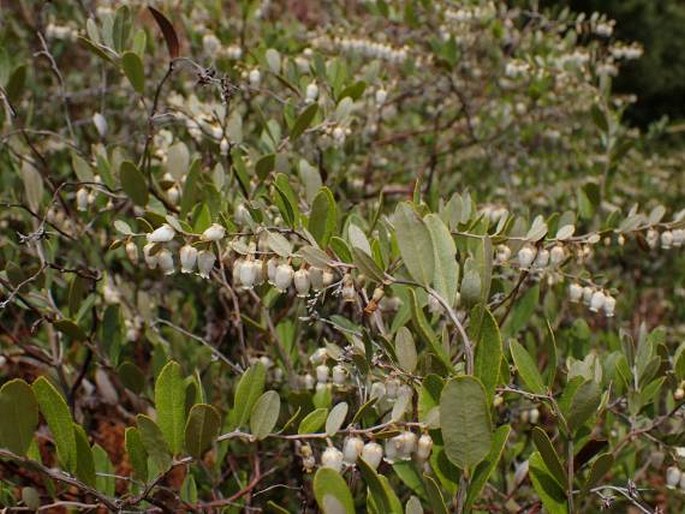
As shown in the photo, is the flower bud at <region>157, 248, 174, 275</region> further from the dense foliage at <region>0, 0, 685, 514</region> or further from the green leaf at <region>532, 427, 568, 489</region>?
the green leaf at <region>532, 427, 568, 489</region>

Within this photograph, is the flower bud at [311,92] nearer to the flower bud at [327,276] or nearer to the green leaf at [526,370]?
the flower bud at [327,276]

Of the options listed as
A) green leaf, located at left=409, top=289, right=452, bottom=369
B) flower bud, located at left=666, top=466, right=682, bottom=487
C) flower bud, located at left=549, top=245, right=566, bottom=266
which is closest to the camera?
green leaf, located at left=409, top=289, right=452, bottom=369

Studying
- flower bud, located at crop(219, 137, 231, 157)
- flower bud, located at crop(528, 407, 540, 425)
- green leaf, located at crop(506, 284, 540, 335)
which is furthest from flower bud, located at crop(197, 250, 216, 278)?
flower bud, located at crop(528, 407, 540, 425)

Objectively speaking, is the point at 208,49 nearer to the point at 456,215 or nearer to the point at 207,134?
the point at 207,134

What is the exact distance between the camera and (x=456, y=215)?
156 centimetres

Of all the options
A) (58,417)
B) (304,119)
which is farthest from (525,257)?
(58,417)

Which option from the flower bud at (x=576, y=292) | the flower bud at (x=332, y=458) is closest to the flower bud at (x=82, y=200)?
the flower bud at (x=332, y=458)

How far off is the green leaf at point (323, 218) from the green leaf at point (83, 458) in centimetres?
50

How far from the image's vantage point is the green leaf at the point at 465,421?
0.94 m

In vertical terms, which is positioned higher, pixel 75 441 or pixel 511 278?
pixel 75 441

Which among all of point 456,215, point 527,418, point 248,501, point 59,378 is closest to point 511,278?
point 527,418

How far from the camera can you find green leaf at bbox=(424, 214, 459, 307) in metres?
1.17

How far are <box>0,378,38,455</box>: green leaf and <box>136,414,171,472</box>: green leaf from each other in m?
0.15

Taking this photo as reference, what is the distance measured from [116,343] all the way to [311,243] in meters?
0.74
